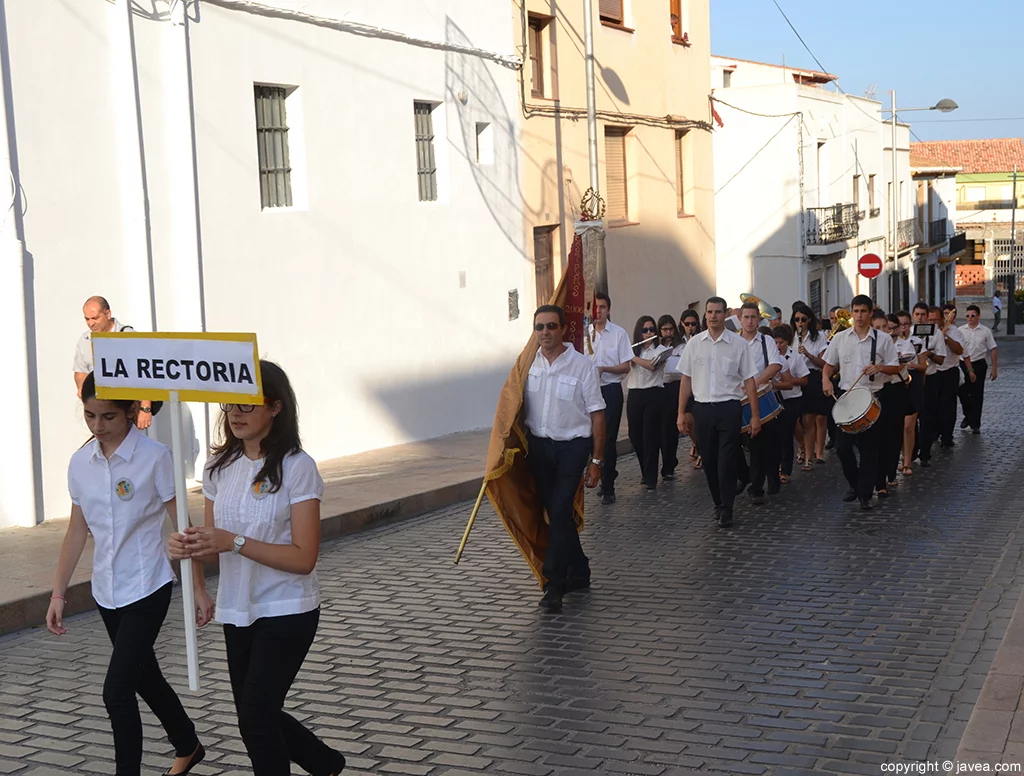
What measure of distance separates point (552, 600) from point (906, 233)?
45.4 metres

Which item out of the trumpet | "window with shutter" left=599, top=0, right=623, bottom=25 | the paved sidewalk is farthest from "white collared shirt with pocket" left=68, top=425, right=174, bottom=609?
"window with shutter" left=599, top=0, right=623, bottom=25

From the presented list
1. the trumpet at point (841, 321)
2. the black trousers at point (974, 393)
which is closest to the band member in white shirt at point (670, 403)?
the trumpet at point (841, 321)

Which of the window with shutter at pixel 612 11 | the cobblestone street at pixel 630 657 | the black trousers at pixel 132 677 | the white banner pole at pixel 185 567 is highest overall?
the window with shutter at pixel 612 11

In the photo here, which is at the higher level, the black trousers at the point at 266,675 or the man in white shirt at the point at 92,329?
the man in white shirt at the point at 92,329

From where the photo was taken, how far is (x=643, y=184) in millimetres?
22578

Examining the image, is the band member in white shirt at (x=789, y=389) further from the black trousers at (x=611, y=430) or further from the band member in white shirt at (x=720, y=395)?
the band member in white shirt at (x=720, y=395)

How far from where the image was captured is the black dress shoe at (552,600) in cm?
785

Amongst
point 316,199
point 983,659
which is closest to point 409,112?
point 316,199

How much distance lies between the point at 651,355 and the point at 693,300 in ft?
41.4

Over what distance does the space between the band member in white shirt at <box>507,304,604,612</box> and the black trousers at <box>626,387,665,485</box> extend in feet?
14.9

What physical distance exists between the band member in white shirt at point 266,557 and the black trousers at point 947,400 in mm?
12183

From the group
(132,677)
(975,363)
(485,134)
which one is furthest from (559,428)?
(975,363)

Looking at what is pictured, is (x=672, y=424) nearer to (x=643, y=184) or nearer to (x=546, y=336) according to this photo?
(x=546, y=336)

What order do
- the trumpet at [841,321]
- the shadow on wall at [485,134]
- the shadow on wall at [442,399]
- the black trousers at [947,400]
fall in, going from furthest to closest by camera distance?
the trumpet at [841,321], the shadow on wall at [485,134], the shadow on wall at [442,399], the black trousers at [947,400]
